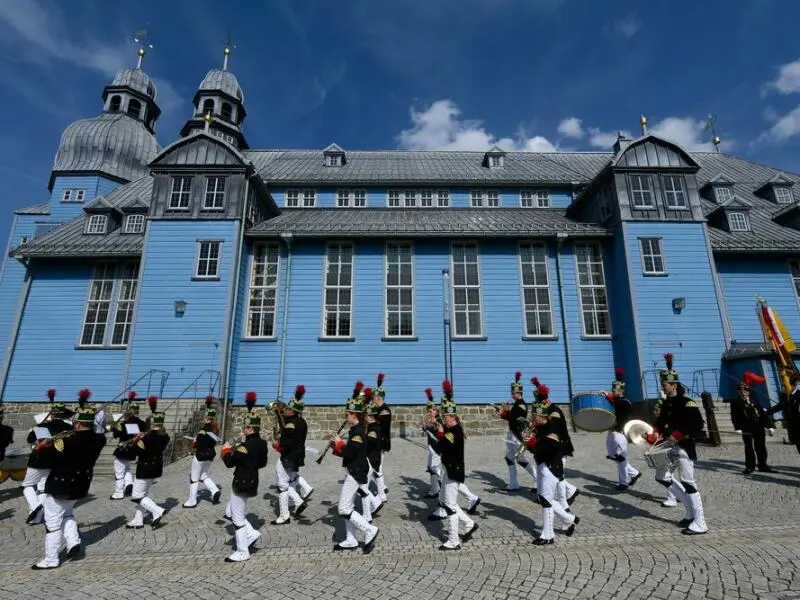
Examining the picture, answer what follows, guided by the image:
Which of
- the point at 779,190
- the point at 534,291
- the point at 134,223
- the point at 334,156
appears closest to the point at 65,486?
the point at 534,291

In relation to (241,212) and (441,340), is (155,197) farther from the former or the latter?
(441,340)

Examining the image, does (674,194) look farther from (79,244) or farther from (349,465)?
(79,244)

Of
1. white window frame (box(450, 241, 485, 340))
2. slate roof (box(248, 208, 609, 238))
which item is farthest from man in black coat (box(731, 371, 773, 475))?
slate roof (box(248, 208, 609, 238))

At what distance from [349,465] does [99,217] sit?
2077 cm

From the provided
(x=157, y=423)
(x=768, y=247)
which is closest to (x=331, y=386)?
(x=157, y=423)

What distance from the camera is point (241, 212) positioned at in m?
18.1

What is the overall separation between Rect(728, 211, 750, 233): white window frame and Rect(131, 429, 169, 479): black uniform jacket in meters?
24.0

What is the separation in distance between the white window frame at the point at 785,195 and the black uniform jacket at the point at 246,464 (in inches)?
1113

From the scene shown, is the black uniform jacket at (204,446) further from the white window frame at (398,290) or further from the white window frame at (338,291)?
the white window frame at (398,290)

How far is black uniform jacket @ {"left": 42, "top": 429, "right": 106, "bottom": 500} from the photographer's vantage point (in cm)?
611

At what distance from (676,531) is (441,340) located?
1165 centimetres

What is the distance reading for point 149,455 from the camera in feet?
25.6

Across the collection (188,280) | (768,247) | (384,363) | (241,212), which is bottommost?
(384,363)

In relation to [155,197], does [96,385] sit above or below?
below
